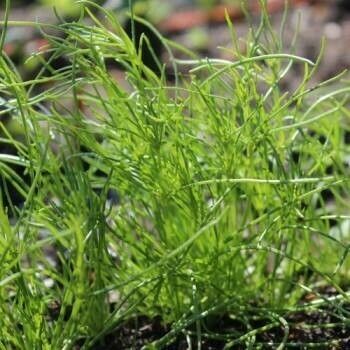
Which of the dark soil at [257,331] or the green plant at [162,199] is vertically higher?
the green plant at [162,199]

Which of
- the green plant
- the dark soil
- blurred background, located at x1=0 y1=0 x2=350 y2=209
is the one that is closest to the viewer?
the green plant

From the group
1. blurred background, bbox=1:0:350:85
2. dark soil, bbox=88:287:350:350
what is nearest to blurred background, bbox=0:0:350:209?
blurred background, bbox=1:0:350:85

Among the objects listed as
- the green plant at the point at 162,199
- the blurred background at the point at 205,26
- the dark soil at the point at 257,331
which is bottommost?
the blurred background at the point at 205,26

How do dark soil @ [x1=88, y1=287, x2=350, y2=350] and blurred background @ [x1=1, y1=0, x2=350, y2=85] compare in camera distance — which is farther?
blurred background @ [x1=1, y1=0, x2=350, y2=85]

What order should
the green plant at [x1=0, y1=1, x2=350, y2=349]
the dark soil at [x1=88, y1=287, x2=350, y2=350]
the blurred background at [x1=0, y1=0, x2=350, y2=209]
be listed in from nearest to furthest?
the green plant at [x1=0, y1=1, x2=350, y2=349]
the dark soil at [x1=88, y1=287, x2=350, y2=350]
the blurred background at [x1=0, y1=0, x2=350, y2=209]

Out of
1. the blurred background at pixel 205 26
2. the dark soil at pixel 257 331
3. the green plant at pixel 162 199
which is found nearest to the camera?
the green plant at pixel 162 199

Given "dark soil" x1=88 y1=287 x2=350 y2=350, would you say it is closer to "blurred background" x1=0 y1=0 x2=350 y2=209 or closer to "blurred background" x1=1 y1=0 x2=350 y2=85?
"blurred background" x1=0 y1=0 x2=350 y2=209

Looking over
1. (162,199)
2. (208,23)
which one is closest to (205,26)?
(208,23)

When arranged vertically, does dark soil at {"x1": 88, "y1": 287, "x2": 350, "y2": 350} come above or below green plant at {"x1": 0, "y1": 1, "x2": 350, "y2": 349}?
below

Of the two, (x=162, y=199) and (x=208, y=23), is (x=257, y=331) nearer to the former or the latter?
(x=162, y=199)

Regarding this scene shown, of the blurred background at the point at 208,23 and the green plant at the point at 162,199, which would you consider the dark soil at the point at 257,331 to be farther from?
the blurred background at the point at 208,23

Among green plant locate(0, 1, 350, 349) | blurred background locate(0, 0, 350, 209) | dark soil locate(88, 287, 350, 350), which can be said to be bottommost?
blurred background locate(0, 0, 350, 209)

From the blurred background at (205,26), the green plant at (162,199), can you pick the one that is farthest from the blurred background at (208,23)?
the green plant at (162,199)

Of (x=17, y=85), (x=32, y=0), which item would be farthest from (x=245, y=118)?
(x=32, y=0)
